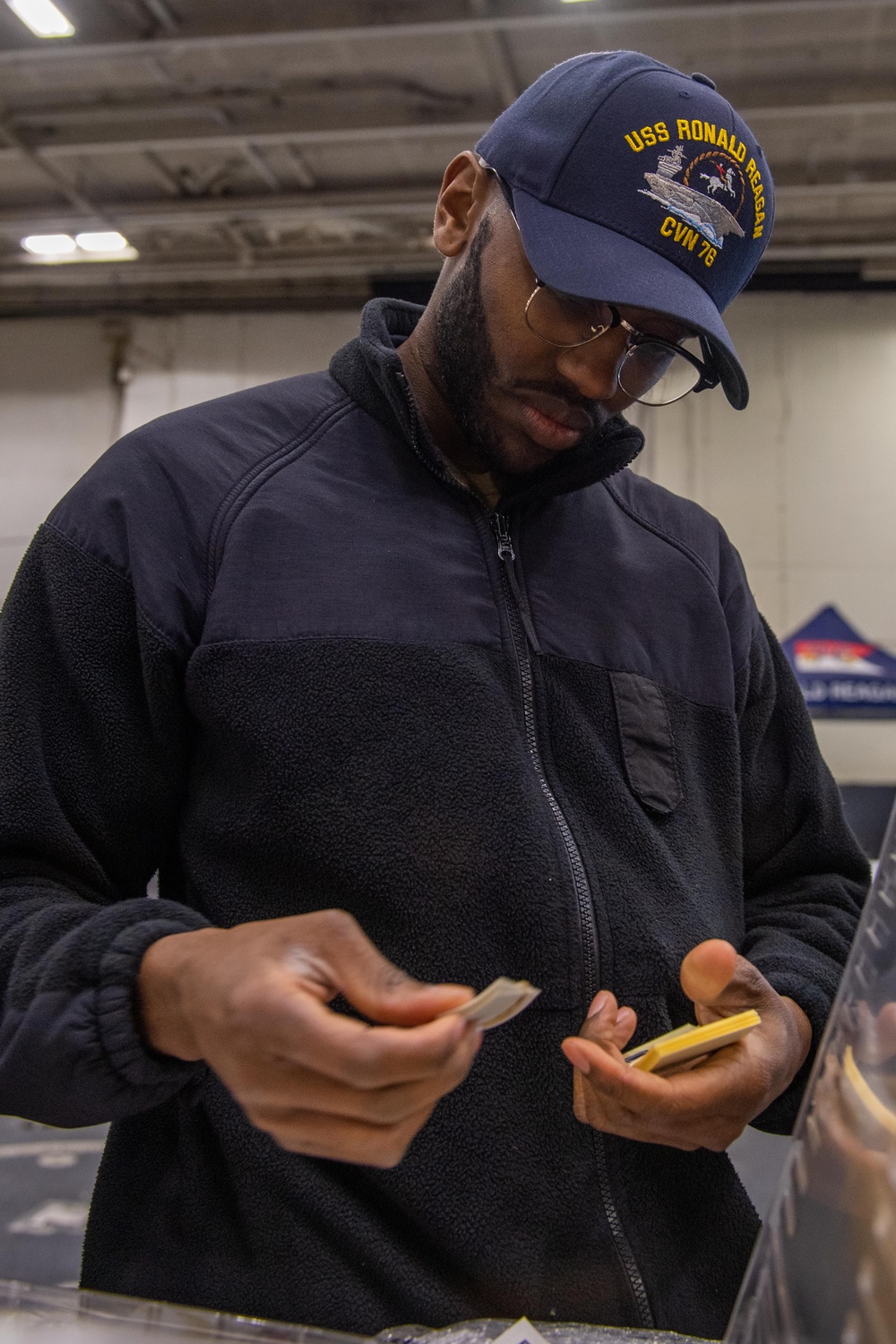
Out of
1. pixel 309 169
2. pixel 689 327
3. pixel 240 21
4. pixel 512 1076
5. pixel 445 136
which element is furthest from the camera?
pixel 309 169

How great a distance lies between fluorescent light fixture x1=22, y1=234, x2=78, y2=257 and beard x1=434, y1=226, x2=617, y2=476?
647 cm

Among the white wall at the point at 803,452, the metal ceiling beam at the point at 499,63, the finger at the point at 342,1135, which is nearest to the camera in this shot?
the finger at the point at 342,1135

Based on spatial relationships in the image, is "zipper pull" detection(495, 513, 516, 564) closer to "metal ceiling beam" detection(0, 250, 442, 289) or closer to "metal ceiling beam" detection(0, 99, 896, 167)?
"metal ceiling beam" detection(0, 99, 896, 167)

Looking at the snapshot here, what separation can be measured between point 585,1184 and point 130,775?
1.60 ft

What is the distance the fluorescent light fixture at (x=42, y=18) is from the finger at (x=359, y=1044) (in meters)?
5.28

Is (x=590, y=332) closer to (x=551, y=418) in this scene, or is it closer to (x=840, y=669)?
(x=551, y=418)

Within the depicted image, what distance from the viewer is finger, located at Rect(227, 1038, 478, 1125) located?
0.60m

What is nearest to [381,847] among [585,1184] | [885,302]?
[585,1184]

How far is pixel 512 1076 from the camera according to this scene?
910 mm

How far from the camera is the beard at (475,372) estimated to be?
1.07m

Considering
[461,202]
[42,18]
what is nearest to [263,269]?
[42,18]

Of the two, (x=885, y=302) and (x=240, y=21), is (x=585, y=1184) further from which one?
(x=885, y=302)

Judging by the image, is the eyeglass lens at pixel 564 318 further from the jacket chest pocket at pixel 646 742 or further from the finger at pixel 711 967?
the finger at pixel 711 967

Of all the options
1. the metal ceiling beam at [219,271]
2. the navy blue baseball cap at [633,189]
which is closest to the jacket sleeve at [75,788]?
the navy blue baseball cap at [633,189]
